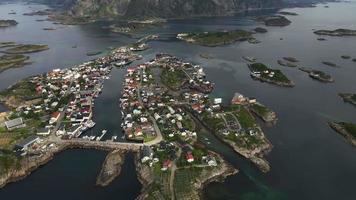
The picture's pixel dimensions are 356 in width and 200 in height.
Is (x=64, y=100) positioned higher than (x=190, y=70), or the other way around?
(x=190, y=70)

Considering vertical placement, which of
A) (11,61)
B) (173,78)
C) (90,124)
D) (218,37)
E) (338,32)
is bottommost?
(90,124)

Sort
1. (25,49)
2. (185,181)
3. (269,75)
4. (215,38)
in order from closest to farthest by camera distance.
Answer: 1. (185,181)
2. (269,75)
3. (25,49)
4. (215,38)

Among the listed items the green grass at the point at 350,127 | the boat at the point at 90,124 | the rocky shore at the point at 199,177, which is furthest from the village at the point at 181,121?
the green grass at the point at 350,127

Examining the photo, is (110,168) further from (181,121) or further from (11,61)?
(11,61)

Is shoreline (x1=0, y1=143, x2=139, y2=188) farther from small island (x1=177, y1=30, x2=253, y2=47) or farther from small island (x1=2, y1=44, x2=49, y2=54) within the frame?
small island (x1=2, y1=44, x2=49, y2=54)

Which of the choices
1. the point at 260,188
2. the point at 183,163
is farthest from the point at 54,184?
the point at 260,188

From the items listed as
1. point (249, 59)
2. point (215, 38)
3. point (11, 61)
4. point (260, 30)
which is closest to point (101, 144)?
point (249, 59)
